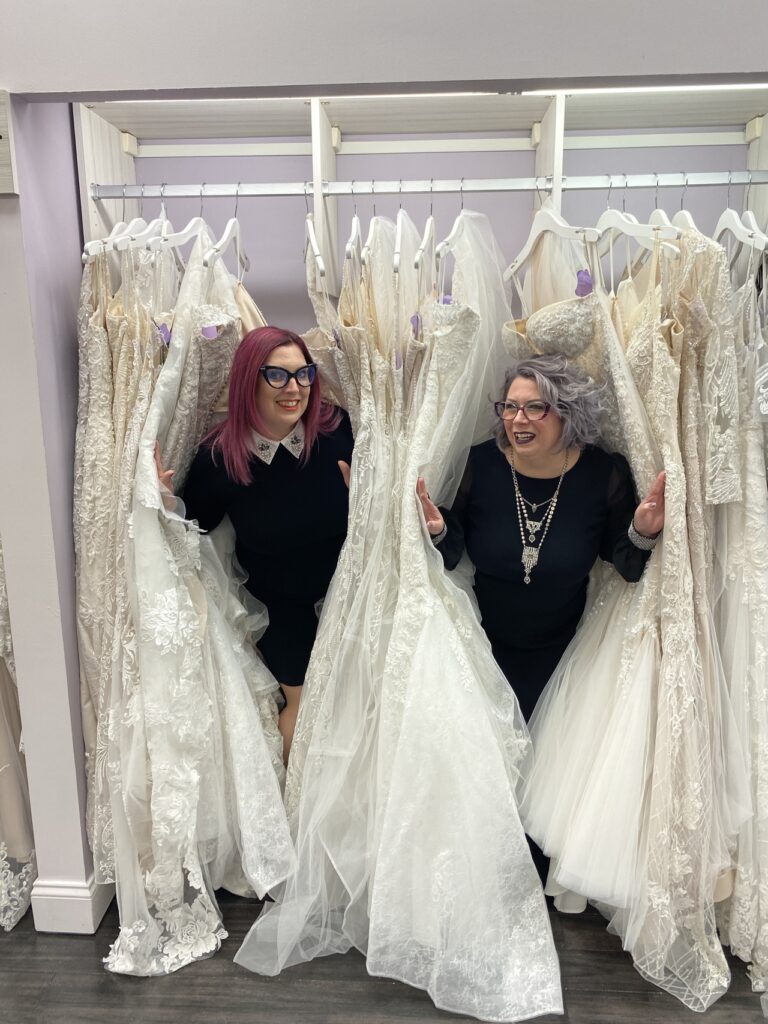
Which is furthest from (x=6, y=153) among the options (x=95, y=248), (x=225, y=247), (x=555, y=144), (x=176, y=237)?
(x=555, y=144)

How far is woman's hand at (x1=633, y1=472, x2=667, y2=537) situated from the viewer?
1.62 meters

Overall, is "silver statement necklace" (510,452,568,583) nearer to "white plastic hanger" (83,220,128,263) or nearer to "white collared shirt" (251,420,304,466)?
"white collared shirt" (251,420,304,466)

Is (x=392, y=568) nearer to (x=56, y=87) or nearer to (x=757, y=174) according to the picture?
(x=56, y=87)

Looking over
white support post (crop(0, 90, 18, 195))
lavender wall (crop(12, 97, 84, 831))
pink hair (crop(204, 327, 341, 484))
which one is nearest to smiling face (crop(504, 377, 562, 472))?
pink hair (crop(204, 327, 341, 484))

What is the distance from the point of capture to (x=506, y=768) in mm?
1713

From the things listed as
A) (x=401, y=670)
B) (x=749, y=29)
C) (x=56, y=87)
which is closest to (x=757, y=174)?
(x=749, y=29)

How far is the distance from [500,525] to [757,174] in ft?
3.75

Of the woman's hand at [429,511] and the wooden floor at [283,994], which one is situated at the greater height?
the woman's hand at [429,511]

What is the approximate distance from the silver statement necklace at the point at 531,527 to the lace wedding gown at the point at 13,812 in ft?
4.39

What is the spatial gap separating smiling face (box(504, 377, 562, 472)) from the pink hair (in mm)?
467

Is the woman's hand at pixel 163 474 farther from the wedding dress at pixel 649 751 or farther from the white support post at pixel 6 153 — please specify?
the wedding dress at pixel 649 751

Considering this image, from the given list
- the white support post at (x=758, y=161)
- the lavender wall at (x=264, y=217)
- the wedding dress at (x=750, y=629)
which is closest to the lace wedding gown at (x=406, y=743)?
the wedding dress at (x=750, y=629)

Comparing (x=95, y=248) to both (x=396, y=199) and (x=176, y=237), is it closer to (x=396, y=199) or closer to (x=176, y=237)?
(x=176, y=237)

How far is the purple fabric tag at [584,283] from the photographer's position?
1.63m
